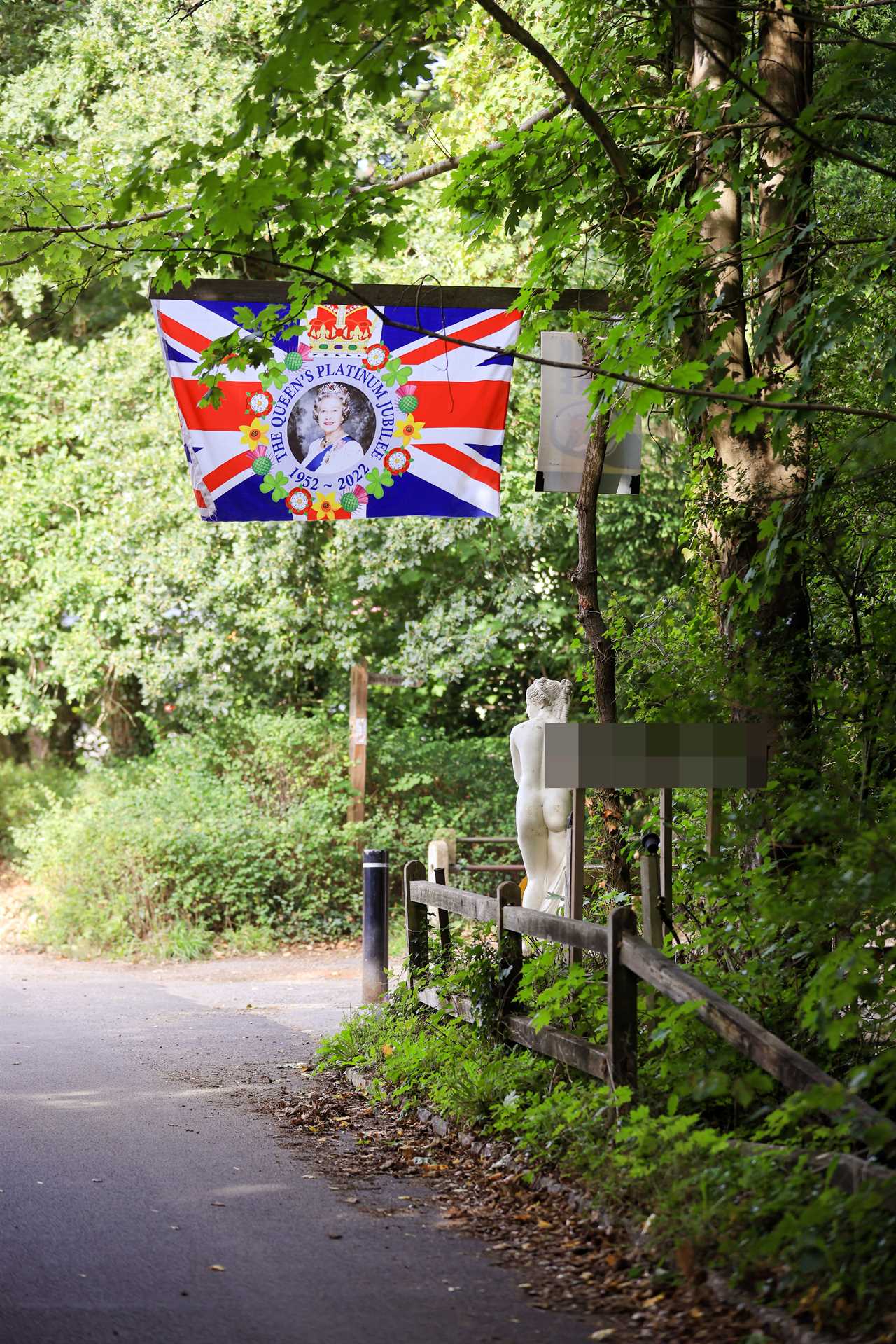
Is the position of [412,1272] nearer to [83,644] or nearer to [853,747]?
[853,747]

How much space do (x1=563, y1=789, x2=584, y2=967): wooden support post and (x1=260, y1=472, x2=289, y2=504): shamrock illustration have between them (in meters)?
3.29

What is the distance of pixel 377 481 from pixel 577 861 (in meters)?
3.44

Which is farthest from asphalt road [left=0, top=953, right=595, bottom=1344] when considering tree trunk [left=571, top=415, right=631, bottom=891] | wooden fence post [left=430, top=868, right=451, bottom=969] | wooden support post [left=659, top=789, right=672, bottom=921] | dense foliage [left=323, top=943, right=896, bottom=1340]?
tree trunk [left=571, top=415, right=631, bottom=891]

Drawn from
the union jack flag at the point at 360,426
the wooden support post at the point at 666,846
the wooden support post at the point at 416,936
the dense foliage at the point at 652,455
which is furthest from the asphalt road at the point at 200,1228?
the union jack flag at the point at 360,426

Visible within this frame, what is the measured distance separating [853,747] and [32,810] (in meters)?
20.1

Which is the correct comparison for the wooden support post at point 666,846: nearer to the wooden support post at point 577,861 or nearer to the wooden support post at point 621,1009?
the wooden support post at point 577,861

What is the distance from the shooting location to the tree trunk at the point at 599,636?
953 centimetres

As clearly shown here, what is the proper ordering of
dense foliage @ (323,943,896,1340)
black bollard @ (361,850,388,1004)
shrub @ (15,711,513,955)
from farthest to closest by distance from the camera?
shrub @ (15,711,513,955), black bollard @ (361,850,388,1004), dense foliage @ (323,943,896,1340)

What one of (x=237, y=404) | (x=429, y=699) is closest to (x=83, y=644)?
(x=429, y=699)

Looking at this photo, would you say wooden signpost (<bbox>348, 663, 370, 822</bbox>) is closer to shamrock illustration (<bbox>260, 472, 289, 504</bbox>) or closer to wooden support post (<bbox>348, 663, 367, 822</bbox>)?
wooden support post (<bbox>348, 663, 367, 822</bbox>)

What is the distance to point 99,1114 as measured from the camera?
29.5ft

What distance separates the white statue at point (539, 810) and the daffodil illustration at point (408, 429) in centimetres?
228

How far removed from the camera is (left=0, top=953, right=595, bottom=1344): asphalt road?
16.4ft

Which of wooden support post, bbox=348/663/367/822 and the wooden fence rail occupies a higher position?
wooden support post, bbox=348/663/367/822
